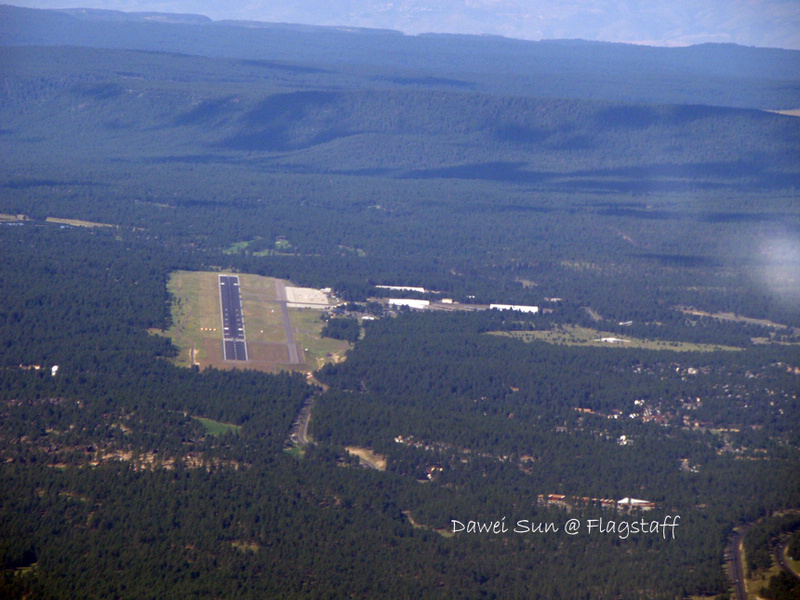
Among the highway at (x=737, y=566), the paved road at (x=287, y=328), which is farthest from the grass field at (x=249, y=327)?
the highway at (x=737, y=566)

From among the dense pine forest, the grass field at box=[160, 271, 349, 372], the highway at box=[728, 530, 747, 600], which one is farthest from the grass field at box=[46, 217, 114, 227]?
the highway at box=[728, 530, 747, 600]

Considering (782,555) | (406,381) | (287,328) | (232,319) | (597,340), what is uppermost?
(232,319)

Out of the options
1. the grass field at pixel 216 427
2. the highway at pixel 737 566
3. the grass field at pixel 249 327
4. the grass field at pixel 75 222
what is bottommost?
the highway at pixel 737 566

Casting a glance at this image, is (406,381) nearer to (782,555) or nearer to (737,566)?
(737,566)

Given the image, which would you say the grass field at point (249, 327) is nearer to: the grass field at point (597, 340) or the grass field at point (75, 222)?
the grass field at point (597, 340)

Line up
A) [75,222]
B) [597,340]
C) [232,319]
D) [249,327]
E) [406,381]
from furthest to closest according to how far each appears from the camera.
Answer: [75,222] → [232,319] → [597,340] → [249,327] → [406,381]

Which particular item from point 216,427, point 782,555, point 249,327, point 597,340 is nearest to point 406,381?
point 216,427

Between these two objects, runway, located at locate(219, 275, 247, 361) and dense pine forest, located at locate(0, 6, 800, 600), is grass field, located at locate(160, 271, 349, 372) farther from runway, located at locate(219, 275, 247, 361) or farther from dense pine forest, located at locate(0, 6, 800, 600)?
dense pine forest, located at locate(0, 6, 800, 600)
